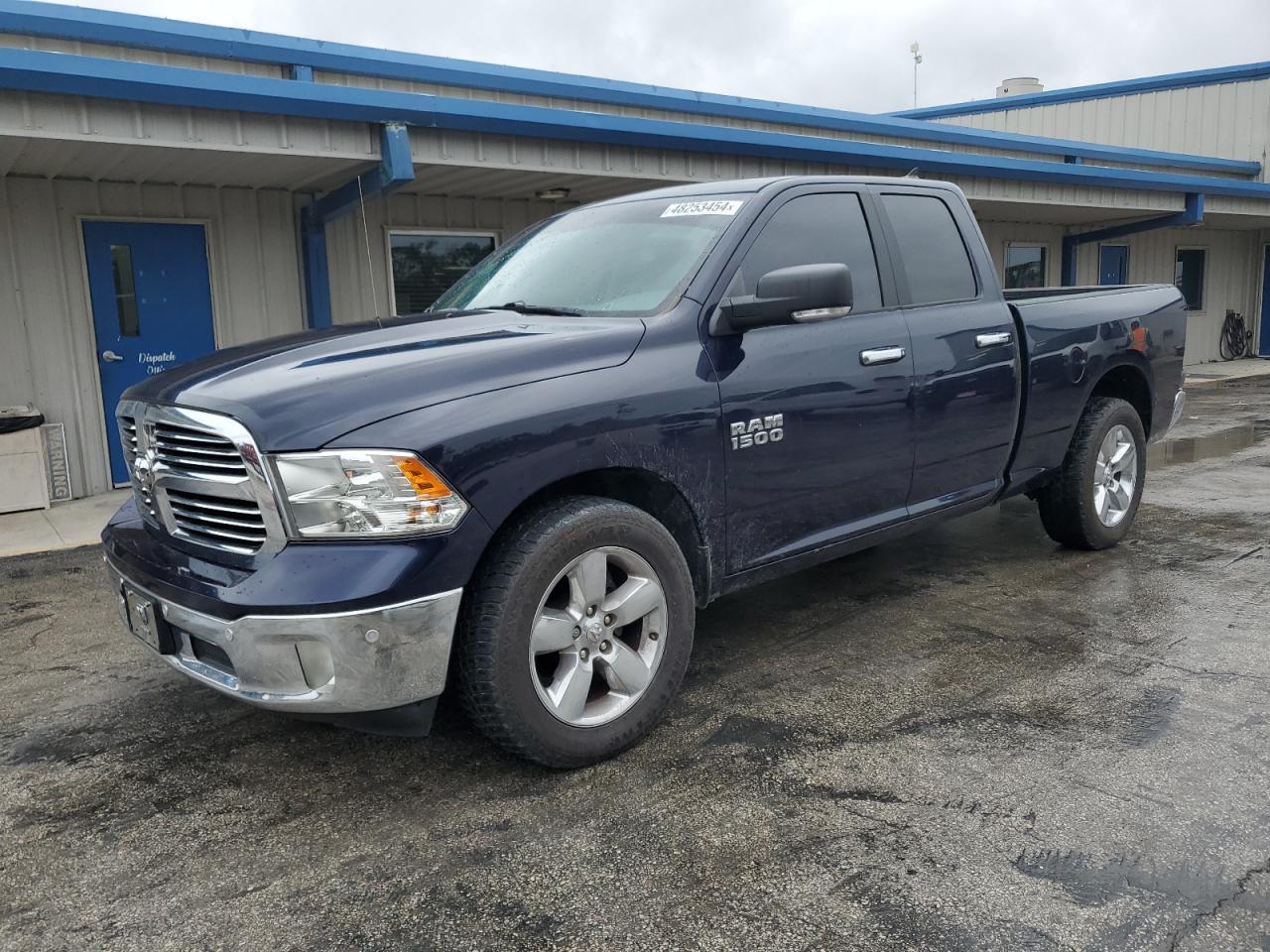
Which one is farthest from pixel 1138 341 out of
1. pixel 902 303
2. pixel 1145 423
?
pixel 902 303

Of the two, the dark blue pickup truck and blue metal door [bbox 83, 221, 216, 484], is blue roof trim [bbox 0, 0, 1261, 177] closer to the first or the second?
blue metal door [bbox 83, 221, 216, 484]

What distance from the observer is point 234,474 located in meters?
2.80

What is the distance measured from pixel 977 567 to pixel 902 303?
186 cm

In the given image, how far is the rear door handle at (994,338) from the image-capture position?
14.7 feet

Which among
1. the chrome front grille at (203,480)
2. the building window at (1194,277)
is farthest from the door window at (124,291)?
the building window at (1194,277)

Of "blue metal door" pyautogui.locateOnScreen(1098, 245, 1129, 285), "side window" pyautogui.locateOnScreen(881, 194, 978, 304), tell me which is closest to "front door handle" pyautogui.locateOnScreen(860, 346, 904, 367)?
"side window" pyautogui.locateOnScreen(881, 194, 978, 304)

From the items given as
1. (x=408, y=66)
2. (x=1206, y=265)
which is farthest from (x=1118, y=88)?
(x=408, y=66)

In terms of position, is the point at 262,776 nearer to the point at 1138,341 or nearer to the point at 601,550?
the point at 601,550

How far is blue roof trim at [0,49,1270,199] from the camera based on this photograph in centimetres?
633

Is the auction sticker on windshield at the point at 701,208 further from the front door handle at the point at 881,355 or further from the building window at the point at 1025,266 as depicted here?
the building window at the point at 1025,266

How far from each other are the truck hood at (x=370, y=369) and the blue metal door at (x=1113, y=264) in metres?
18.2

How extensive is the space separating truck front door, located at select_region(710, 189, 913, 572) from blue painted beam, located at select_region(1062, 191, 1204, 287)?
45.0ft

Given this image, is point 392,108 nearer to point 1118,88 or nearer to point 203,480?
point 203,480

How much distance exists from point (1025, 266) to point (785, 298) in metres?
16.0
